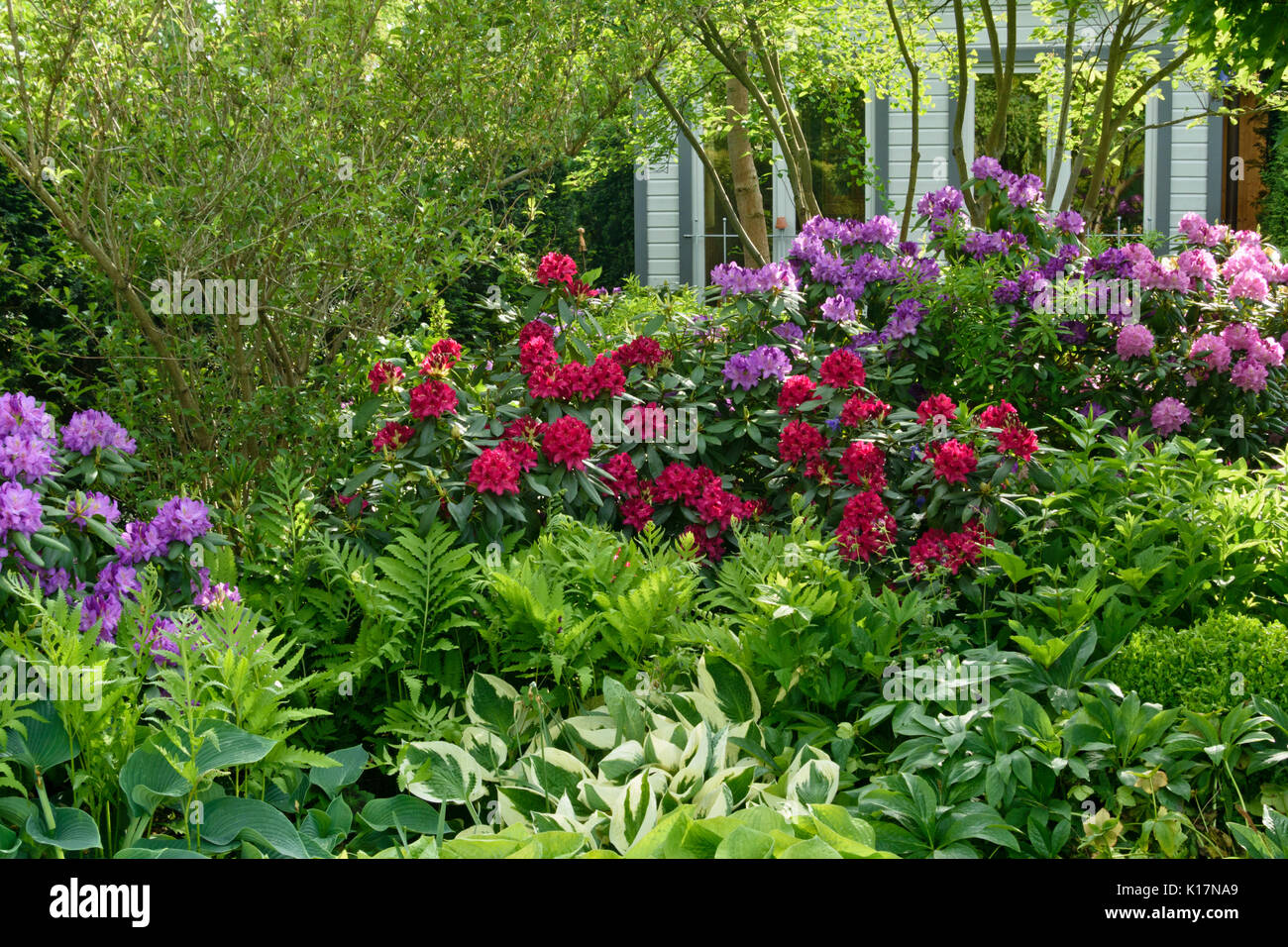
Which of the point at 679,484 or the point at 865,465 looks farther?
the point at 679,484

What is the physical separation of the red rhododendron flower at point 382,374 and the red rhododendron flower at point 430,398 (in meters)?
0.26

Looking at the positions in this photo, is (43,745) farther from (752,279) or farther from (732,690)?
(752,279)

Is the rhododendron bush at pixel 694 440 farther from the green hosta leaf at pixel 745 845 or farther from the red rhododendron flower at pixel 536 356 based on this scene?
the green hosta leaf at pixel 745 845

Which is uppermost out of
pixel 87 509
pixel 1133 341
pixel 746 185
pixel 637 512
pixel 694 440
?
pixel 746 185

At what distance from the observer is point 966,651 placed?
103 inches

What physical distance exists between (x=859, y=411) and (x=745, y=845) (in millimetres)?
1899

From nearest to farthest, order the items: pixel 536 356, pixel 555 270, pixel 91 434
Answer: pixel 91 434, pixel 536 356, pixel 555 270

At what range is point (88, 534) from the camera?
2693mm

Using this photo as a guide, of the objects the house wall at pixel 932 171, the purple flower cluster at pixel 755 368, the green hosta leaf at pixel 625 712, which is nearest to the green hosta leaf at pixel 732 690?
the green hosta leaf at pixel 625 712

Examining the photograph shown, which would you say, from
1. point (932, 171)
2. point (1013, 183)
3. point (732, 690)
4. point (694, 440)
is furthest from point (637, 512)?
point (932, 171)

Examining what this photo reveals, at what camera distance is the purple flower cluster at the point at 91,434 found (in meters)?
2.85

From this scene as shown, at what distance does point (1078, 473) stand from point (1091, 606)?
0.72m
